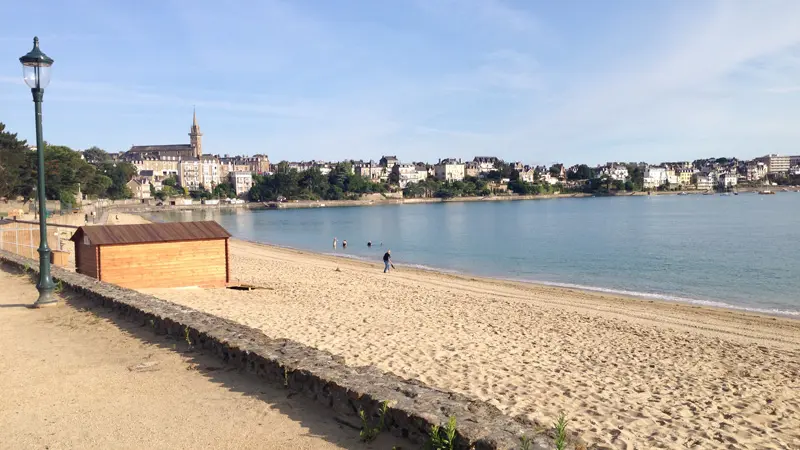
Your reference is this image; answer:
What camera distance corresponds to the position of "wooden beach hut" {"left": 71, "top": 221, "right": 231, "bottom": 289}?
54.4ft

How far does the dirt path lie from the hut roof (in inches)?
312

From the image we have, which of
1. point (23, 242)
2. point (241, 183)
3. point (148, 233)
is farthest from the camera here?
point (241, 183)

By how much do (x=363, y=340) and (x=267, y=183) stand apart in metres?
162

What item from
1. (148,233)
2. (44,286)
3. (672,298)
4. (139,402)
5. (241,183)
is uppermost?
(241,183)

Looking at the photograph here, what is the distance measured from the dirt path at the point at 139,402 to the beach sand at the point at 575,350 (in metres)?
3.44

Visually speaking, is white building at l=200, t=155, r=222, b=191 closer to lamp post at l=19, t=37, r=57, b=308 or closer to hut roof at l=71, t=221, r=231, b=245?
hut roof at l=71, t=221, r=231, b=245

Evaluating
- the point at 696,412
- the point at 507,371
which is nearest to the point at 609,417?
the point at 696,412

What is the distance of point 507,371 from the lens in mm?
10469

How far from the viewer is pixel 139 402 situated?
251 inches

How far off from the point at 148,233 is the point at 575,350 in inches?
485

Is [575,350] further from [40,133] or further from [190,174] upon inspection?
[190,174]

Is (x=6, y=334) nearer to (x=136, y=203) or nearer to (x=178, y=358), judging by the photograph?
(x=178, y=358)

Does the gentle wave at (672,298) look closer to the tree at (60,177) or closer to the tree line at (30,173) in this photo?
the tree line at (30,173)

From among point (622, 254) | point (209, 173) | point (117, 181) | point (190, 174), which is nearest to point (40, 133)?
point (622, 254)
